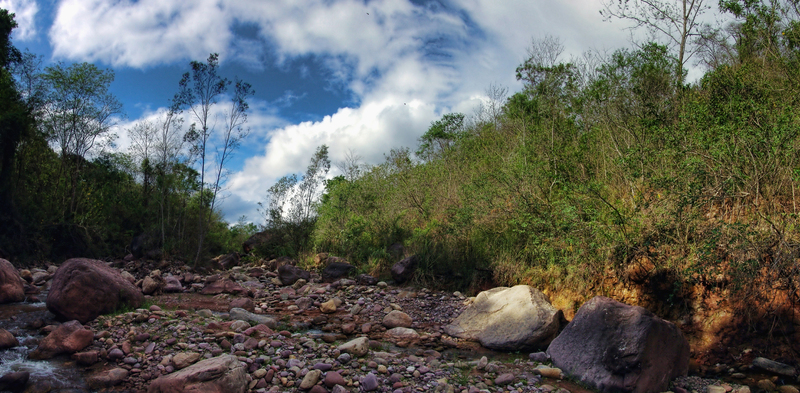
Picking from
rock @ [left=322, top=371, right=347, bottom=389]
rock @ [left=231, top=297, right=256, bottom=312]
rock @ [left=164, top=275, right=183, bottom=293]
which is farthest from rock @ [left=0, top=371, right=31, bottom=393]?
rock @ [left=164, top=275, right=183, bottom=293]

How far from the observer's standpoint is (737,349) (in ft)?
17.8

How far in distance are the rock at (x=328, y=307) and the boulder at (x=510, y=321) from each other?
2522mm

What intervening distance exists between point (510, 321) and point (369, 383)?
272 cm

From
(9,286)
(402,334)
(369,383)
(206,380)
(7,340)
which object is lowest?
(369,383)

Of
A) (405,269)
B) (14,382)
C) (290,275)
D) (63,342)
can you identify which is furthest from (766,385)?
(290,275)

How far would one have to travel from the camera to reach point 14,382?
4.27 meters

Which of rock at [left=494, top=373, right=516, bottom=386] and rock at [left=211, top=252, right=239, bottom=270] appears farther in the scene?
rock at [left=211, top=252, right=239, bottom=270]

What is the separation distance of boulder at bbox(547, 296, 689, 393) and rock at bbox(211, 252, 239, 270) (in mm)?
11996

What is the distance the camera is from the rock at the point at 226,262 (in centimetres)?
1431

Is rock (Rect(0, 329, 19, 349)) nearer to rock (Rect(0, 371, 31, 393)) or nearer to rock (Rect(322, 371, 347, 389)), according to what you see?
rock (Rect(0, 371, 31, 393))

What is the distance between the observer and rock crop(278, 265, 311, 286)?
1120 cm

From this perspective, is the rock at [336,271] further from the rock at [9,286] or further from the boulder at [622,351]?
the boulder at [622,351]

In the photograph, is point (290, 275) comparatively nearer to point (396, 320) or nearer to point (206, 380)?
point (396, 320)

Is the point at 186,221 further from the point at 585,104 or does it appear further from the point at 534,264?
the point at 585,104
